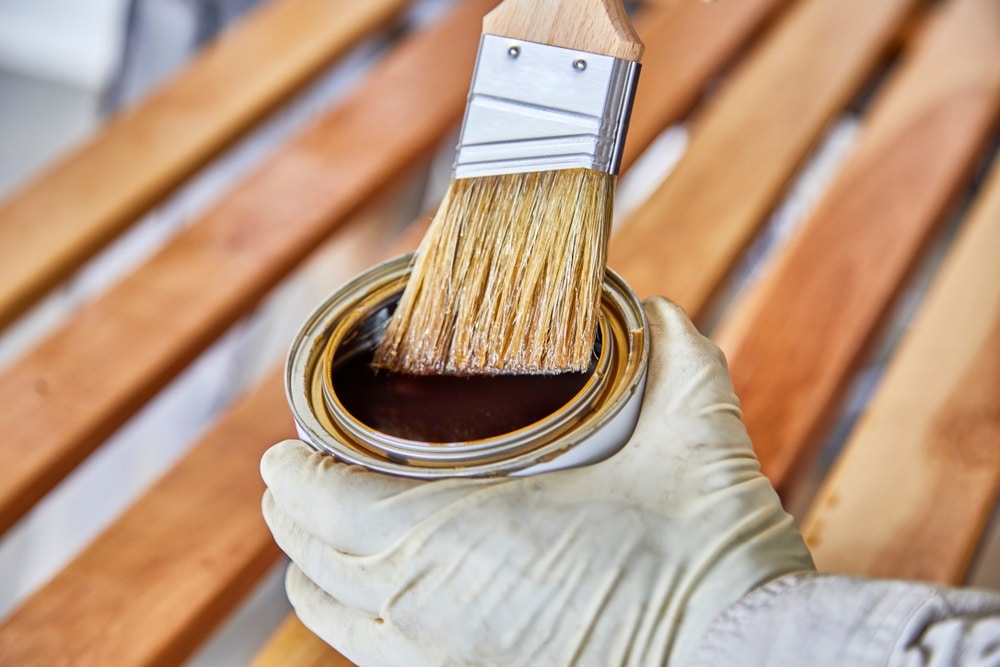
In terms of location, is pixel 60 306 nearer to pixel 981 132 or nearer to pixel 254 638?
pixel 254 638

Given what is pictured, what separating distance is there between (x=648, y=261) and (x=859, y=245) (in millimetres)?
416

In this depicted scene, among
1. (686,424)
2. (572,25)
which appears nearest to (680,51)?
(572,25)

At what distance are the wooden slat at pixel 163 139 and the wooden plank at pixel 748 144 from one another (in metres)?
0.82

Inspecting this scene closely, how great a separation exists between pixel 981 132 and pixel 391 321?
5.10 feet

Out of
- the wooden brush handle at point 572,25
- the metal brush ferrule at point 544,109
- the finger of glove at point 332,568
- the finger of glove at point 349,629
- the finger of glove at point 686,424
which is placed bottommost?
the finger of glove at point 349,629

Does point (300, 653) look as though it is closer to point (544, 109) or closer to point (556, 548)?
point (556, 548)

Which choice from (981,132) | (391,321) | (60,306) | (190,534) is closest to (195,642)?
(190,534)

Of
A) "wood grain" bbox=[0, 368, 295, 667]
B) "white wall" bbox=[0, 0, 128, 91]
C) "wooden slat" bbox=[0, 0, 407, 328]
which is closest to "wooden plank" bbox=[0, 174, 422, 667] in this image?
"wood grain" bbox=[0, 368, 295, 667]

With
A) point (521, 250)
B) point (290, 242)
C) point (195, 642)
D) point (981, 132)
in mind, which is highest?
point (981, 132)

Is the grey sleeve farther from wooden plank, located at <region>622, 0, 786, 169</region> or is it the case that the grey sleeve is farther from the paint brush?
wooden plank, located at <region>622, 0, 786, 169</region>

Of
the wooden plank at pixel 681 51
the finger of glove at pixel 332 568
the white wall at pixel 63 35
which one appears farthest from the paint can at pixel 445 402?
the white wall at pixel 63 35

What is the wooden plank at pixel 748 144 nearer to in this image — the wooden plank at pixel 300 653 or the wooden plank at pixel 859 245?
the wooden plank at pixel 859 245

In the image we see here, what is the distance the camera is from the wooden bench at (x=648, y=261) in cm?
124

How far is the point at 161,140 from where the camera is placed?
179 centimetres
